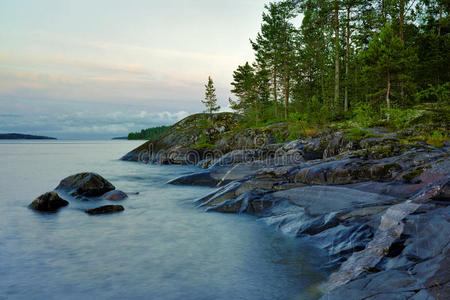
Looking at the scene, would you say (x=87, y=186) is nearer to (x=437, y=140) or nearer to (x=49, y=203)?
(x=49, y=203)

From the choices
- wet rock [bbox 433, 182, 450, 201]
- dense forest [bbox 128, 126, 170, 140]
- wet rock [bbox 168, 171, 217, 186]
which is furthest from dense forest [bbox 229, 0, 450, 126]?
dense forest [bbox 128, 126, 170, 140]

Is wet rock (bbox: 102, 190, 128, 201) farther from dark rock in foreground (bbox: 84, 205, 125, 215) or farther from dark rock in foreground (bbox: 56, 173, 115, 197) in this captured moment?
dark rock in foreground (bbox: 84, 205, 125, 215)

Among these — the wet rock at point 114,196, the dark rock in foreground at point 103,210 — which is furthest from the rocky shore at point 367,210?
the wet rock at point 114,196

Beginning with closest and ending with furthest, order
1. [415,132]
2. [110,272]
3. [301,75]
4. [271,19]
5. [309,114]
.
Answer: [110,272] → [415,132] → [309,114] → [271,19] → [301,75]

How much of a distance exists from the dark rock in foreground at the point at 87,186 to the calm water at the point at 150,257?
2.31 m

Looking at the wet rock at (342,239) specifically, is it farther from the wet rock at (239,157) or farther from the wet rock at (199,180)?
the wet rock at (239,157)

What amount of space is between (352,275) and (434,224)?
63.2 inches

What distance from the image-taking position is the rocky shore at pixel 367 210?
3744mm

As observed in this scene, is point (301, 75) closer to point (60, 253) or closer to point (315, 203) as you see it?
point (315, 203)

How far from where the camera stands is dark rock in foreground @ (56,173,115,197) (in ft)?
41.8

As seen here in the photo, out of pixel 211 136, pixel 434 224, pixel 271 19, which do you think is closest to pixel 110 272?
pixel 434 224

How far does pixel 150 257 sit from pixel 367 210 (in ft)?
16.4

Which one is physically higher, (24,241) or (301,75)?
(301,75)

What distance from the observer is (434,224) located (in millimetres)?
4730
